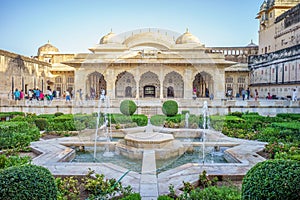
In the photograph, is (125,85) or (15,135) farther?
(125,85)

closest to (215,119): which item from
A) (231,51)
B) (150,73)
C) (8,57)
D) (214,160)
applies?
(214,160)

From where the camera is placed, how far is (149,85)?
26797 millimetres

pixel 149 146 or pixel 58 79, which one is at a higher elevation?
pixel 58 79

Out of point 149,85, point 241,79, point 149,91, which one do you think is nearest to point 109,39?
point 149,85

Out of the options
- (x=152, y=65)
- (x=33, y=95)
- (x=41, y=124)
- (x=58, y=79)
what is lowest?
(x=41, y=124)

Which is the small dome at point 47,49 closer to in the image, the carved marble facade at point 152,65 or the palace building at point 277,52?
the carved marble facade at point 152,65

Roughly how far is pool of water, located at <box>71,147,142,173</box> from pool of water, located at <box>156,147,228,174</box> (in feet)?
1.77

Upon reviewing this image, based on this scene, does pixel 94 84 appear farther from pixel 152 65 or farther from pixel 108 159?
pixel 108 159

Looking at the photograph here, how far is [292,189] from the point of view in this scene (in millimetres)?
2848

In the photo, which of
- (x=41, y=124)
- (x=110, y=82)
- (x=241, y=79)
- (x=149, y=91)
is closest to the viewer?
(x=41, y=124)

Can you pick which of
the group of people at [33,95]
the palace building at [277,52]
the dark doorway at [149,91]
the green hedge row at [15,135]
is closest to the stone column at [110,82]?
the dark doorway at [149,91]

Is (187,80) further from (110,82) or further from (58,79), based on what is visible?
(58,79)

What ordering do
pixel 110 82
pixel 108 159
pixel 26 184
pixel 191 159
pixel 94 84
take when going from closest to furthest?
1. pixel 26 184
2. pixel 108 159
3. pixel 191 159
4. pixel 110 82
5. pixel 94 84

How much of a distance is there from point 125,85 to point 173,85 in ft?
15.0
